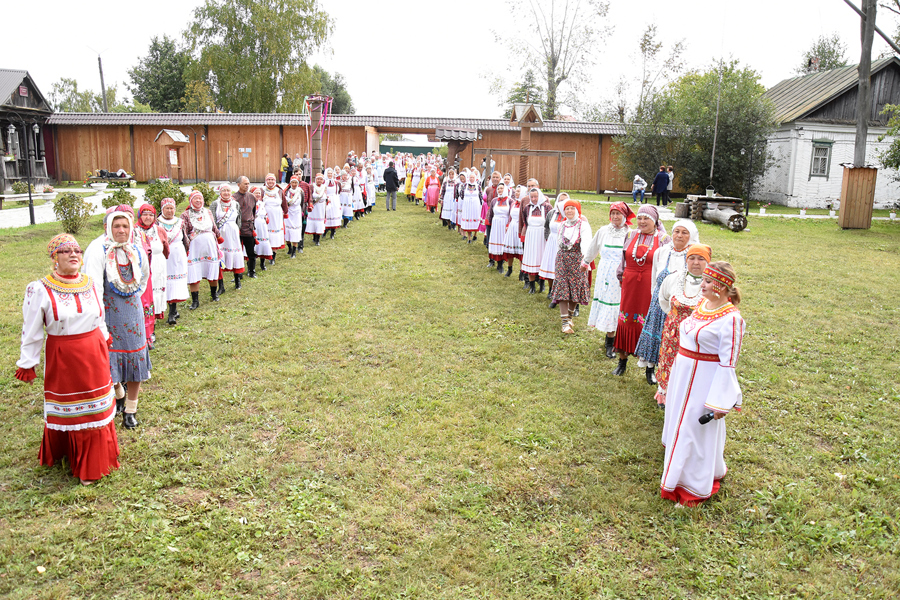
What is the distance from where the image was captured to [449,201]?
58.2 ft

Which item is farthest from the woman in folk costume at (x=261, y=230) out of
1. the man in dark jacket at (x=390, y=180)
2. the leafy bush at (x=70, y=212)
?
the man in dark jacket at (x=390, y=180)

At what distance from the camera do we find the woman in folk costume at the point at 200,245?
8797mm

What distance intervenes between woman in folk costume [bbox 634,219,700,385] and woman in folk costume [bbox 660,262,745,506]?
3.80ft

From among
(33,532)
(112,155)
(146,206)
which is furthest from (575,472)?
(112,155)

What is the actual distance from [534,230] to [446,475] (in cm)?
615

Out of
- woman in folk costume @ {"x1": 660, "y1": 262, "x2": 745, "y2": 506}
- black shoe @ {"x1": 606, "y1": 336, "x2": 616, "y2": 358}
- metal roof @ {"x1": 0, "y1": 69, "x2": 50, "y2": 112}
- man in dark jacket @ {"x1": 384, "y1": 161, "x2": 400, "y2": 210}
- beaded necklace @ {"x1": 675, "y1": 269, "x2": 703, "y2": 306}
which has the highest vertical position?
metal roof @ {"x1": 0, "y1": 69, "x2": 50, "y2": 112}

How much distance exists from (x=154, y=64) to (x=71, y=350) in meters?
54.2

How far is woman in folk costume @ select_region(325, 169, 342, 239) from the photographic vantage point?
→ 15.5m

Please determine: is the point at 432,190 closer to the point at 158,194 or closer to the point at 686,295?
the point at 158,194

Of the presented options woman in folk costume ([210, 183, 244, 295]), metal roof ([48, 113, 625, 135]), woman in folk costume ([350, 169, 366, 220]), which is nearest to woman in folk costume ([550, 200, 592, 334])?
woman in folk costume ([210, 183, 244, 295])

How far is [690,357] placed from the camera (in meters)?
4.09

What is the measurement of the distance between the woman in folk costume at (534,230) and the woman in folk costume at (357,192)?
30.2 ft

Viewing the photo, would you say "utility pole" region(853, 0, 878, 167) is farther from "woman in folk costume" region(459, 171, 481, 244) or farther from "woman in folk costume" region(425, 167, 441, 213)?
"woman in folk costume" region(425, 167, 441, 213)

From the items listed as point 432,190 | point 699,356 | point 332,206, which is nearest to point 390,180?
point 432,190
